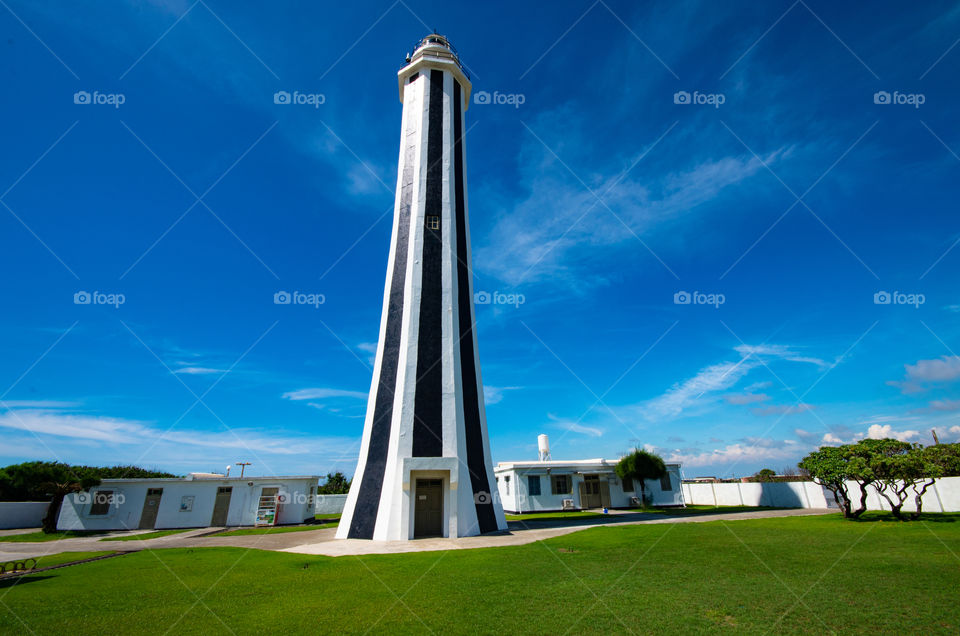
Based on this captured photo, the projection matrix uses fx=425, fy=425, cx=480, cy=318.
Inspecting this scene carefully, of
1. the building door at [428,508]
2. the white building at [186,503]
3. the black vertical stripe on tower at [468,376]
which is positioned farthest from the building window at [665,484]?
the white building at [186,503]

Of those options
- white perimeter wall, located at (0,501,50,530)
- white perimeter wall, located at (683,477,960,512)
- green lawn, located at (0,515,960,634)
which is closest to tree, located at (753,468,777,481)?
white perimeter wall, located at (683,477,960,512)

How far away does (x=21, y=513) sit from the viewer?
26312mm

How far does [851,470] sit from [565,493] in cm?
1670

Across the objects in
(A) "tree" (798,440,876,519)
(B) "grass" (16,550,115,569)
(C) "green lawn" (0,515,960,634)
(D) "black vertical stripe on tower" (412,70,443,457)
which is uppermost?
(D) "black vertical stripe on tower" (412,70,443,457)

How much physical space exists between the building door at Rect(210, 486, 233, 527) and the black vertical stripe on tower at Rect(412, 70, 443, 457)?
50.5ft

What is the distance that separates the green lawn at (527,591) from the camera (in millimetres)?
5547

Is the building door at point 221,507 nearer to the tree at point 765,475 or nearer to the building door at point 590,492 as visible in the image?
the building door at point 590,492

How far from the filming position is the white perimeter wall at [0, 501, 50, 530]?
25.6 m

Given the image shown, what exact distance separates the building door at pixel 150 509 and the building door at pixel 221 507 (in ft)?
9.20

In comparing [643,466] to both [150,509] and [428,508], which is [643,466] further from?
[150,509]

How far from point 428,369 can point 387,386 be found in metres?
1.82

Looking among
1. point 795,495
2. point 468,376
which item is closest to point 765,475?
point 795,495

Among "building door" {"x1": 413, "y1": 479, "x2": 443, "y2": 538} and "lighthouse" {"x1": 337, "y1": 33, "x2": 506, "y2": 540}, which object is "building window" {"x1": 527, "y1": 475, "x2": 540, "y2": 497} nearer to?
"lighthouse" {"x1": 337, "y1": 33, "x2": 506, "y2": 540}

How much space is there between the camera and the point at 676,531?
14852mm
